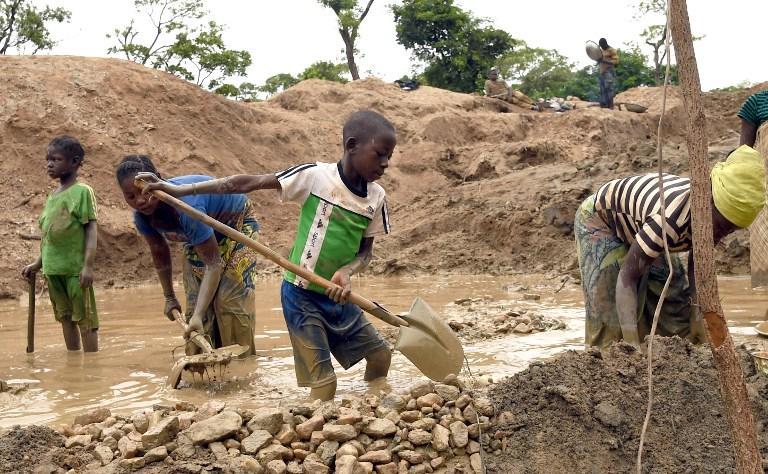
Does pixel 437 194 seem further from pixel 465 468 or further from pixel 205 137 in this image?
pixel 465 468

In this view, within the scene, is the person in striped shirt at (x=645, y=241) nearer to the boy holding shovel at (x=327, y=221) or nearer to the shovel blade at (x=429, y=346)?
the shovel blade at (x=429, y=346)

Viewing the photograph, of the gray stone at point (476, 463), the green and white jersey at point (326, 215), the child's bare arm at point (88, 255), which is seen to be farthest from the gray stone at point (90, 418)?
the child's bare arm at point (88, 255)

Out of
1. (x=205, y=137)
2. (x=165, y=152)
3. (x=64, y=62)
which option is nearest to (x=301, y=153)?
(x=205, y=137)

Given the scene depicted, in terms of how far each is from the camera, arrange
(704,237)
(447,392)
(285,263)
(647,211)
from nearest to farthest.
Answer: (704,237)
(447,392)
(285,263)
(647,211)

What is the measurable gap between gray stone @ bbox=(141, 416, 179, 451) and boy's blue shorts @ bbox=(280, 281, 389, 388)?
83 cm

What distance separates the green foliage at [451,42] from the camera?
88.6ft

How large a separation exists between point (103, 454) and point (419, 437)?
3.83 ft

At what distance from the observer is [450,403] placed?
3.26 m

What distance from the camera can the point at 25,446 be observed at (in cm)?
314

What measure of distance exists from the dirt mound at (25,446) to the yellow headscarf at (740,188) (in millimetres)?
2909

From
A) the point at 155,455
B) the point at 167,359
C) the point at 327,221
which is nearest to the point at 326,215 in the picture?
the point at 327,221

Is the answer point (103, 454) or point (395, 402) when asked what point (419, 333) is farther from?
point (103, 454)

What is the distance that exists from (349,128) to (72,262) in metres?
2.65

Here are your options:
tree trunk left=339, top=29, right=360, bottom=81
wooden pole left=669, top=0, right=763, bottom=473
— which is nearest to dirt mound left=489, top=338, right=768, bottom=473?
wooden pole left=669, top=0, right=763, bottom=473
